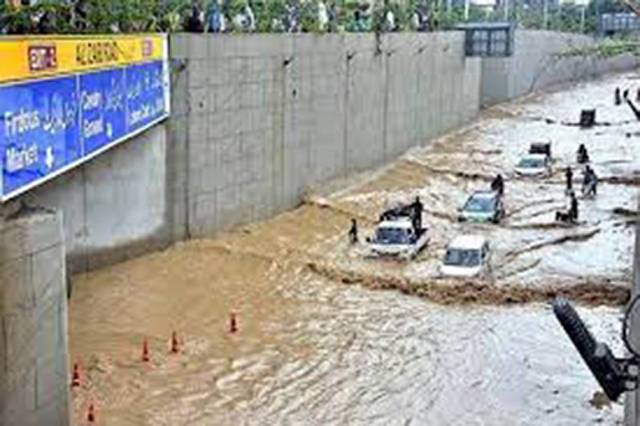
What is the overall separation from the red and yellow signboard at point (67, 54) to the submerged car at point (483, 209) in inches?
513

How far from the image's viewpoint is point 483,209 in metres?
32.8

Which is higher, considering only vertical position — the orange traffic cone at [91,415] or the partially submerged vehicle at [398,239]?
the partially submerged vehicle at [398,239]

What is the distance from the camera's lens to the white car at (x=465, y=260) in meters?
25.2

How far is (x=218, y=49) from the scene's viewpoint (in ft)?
87.2

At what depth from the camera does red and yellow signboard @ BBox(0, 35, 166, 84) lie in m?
13.1

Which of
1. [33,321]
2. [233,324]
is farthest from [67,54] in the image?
[233,324]

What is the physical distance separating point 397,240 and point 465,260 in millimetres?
2407

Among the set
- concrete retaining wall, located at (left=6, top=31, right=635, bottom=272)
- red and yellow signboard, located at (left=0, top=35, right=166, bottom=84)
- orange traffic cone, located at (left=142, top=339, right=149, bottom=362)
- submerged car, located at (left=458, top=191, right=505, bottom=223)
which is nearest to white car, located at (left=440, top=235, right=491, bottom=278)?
concrete retaining wall, located at (left=6, top=31, right=635, bottom=272)

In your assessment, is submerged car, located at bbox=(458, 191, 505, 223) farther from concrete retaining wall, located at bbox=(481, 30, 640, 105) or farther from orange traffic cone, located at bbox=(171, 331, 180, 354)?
concrete retaining wall, located at bbox=(481, 30, 640, 105)

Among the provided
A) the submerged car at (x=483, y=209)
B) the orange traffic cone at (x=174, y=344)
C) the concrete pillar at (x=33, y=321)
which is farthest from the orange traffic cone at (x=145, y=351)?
the submerged car at (x=483, y=209)

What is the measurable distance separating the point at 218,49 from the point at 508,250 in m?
9.59

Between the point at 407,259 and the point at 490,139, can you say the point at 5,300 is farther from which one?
the point at 490,139

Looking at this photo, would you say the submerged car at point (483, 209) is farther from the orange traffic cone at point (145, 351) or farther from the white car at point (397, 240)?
the orange traffic cone at point (145, 351)

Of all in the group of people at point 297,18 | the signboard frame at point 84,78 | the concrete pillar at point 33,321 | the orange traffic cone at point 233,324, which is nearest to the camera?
the concrete pillar at point 33,321
